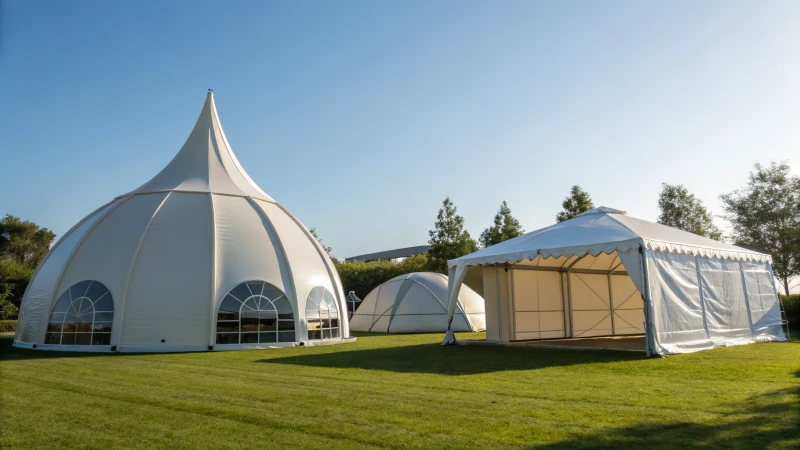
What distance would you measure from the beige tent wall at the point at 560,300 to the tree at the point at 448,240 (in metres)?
15.0

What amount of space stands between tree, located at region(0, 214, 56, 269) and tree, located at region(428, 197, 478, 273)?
39466 millimetres

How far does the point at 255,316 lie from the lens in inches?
631

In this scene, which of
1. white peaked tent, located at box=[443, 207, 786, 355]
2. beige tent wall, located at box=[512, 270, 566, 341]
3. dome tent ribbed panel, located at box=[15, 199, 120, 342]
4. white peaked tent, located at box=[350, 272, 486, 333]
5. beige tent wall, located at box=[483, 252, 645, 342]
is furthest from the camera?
white peaked tent, located at box=[350, 272, 486, 333]

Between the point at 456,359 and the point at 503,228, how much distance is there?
23844 millimetres

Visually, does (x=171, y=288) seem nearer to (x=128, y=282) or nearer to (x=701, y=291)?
(x=128, y=282)

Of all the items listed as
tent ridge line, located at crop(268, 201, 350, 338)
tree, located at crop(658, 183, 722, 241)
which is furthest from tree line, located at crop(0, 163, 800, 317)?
tent ridge line, located at crop(268, 201, 350, 338)

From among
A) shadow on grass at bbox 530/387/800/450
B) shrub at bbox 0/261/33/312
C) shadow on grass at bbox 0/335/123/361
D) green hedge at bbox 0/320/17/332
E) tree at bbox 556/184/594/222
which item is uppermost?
tree at bbox 556/184/594/222

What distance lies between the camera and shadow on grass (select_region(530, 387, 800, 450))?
450cm

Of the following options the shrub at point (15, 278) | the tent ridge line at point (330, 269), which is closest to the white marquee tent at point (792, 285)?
the tent ridge line at point (330, 269)

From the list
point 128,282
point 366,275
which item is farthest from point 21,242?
point 128,282

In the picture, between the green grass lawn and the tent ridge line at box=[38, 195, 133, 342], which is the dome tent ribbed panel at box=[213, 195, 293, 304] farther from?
the green grass lawn

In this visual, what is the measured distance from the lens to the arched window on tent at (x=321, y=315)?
56.3 feet

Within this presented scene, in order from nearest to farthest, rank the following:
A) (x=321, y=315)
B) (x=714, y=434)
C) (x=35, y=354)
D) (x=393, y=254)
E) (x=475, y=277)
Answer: (x=714, y=434) → (x=35, y=354) → (x=475, y=277) → (x=321, y=315) → (x=393, y=254)

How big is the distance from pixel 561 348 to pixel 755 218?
27175 mm
